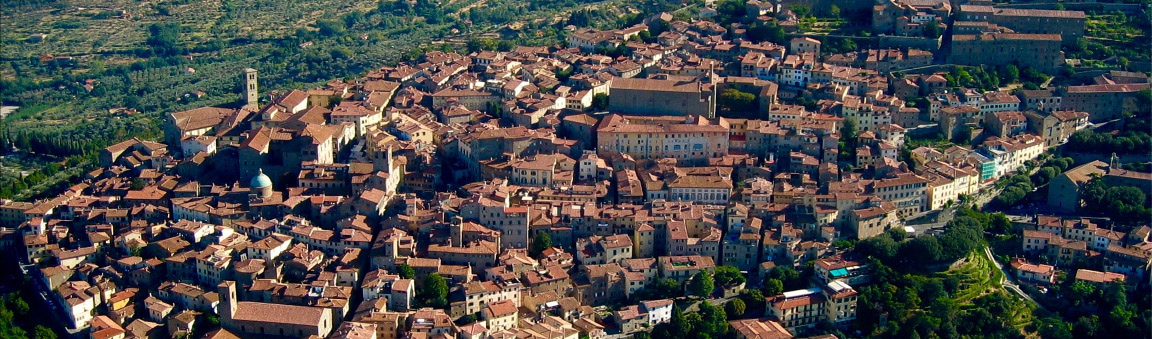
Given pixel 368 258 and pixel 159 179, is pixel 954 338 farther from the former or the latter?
pixel 159 179

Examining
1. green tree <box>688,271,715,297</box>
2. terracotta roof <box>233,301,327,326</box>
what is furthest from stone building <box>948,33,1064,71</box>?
terracotta roof <box>233,301,327,326</box>

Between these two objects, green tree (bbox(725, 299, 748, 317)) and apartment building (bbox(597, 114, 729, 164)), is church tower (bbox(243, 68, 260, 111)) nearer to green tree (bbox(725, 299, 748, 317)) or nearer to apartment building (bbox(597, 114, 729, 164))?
apartment building (bbox(597, 114, 729, 164))

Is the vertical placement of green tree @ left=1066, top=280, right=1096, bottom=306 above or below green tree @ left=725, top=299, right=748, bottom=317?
above

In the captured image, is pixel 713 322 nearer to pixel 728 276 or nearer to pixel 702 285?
pixel 702 285

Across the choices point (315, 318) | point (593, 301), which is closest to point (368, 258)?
point (315, 318)

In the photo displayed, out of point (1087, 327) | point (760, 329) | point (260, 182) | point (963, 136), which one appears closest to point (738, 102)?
point (963, 136)

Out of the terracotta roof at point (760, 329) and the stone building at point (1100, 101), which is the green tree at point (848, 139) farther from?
the terracotta roof at point (760, 329)

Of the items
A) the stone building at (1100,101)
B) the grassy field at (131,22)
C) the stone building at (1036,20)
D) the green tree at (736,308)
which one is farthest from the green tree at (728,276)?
the grassy field at (131,22)
